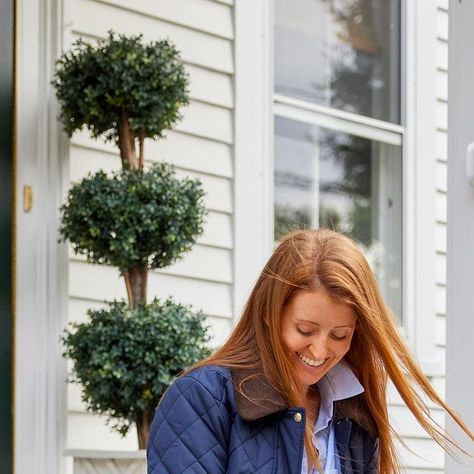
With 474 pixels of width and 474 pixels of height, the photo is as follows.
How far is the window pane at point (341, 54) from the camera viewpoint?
5.90m

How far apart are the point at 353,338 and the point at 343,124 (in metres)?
3.68

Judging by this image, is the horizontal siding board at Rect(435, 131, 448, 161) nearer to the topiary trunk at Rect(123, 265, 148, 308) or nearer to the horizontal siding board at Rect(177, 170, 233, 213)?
the horizontal siding board at Rect(177, 170, 233, 213)

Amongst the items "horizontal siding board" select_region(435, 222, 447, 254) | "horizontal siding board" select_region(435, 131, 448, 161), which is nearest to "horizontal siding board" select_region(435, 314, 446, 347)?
"horizontal siding board" select_region(435, 222, 447, 254)

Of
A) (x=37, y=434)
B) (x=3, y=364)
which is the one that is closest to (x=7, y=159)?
(x=3, y=364)

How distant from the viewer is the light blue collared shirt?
2.51 m

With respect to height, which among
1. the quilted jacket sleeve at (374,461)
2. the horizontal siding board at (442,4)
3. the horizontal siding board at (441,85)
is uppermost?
the horizontal siding board at (442,4)

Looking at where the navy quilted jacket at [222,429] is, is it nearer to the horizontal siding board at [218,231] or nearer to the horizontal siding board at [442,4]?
the horizontal siding board at [218,231]

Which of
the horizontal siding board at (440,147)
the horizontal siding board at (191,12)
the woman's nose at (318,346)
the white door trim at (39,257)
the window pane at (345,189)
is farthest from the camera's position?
the horizontal siding board at (440,147)

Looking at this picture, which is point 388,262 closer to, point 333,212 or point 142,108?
point 333,212

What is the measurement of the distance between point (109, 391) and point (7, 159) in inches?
38.1

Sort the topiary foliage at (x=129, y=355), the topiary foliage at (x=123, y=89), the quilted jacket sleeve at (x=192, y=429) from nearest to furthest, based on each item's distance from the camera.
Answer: the quilted jacket sleeve at (x=192, y=429) → the topiary foliage at (x=129, y=355) → the topiary foliage at (x=123, y=89)

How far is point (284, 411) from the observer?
238cm

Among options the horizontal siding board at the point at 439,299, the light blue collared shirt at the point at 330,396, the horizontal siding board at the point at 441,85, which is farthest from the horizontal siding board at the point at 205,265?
the light blue collared shirt at the point at 330,396

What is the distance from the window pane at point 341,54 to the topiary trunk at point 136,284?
5.28ft
